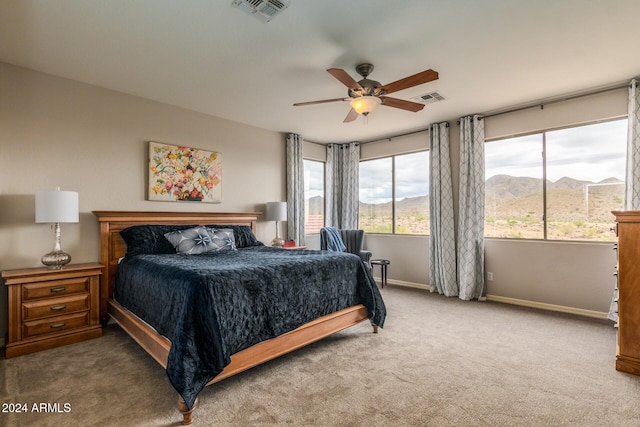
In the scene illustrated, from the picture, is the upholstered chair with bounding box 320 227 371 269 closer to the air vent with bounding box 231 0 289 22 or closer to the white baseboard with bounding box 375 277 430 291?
the white baseboard with bounding box 375 277 430 291

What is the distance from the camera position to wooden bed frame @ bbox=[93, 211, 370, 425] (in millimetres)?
2193

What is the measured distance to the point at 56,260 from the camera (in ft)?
9.86

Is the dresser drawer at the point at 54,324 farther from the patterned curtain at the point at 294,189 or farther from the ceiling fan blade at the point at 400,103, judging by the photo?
the ceiling fan blade at the point at 400,103

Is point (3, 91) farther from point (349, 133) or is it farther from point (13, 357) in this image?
point (349, 133)

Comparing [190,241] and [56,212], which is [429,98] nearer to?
[190,241]

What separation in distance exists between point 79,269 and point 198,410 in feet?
6.46

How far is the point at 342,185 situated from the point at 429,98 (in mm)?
2734

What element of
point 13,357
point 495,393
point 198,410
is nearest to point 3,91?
point 13,357

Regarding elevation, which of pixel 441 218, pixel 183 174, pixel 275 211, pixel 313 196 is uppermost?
pixel 183 174

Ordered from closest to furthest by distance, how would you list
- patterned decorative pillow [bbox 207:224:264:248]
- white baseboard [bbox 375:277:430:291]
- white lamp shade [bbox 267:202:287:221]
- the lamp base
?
A: the lamp base → patterned decorative pillow [bbox 207:224:264:248] → white lamp shade [bbox 267:202:287:221] → white baseboard [bbox 375:277:430:291]

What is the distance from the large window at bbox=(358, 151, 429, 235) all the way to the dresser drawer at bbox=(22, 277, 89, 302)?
4.49 meters

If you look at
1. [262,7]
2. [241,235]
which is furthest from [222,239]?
[262,7]

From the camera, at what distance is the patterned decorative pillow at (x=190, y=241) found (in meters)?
3.51

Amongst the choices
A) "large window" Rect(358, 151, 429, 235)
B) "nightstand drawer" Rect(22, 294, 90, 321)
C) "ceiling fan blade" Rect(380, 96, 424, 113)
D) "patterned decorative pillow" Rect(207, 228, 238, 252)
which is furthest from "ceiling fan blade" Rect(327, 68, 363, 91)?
"nightstand drawer" Rect(22, 294, 90, 321)
